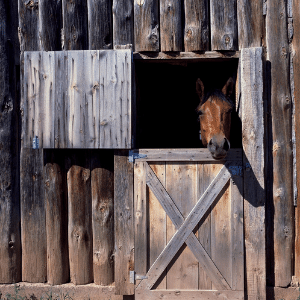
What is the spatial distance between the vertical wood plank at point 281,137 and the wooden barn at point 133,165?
0.04 feet

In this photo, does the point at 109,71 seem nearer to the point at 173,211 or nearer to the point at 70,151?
the point at 70,151

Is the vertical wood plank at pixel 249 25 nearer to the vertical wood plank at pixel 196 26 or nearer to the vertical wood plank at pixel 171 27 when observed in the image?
the vertical wood plank at pixel 196 26

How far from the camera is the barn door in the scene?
392cm

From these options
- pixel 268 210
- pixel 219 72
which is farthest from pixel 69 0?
pixel 268 210

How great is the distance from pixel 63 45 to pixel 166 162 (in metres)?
2.05

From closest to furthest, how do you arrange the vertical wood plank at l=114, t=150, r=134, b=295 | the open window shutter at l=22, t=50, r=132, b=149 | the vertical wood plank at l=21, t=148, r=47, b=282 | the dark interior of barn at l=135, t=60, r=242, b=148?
the open window shutter at l=22, t=50, r=132, b=149
the vertical wood plank at l=114, t=150, r=134, b=295
the vertical wood plank at l=21, t=148, r=47, b=282
the dark interior of barn at l=135, t=60, r=242, b=148

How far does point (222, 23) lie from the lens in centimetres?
403

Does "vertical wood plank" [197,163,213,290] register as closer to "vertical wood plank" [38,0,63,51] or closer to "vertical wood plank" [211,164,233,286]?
"vertical wood plank" [211,164,233,286]

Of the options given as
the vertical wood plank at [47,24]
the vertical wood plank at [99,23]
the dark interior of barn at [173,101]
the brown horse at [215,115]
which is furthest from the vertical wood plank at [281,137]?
the vertical wood plank at [47,24]

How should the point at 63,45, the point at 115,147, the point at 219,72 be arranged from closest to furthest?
the point at 115,147 < the point at 63,45 < the point at 219,72

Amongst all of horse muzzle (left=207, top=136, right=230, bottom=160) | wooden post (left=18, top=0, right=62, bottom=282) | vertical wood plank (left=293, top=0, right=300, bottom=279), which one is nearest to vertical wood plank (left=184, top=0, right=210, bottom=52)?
vertical wood plank (left=293, top=0, right=300, bottom=279)

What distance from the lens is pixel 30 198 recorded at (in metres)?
4.23

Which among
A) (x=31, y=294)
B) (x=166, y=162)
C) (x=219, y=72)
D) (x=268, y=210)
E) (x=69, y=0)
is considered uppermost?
(x=69, y=0)

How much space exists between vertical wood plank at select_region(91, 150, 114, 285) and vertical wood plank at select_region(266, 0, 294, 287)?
216cm
